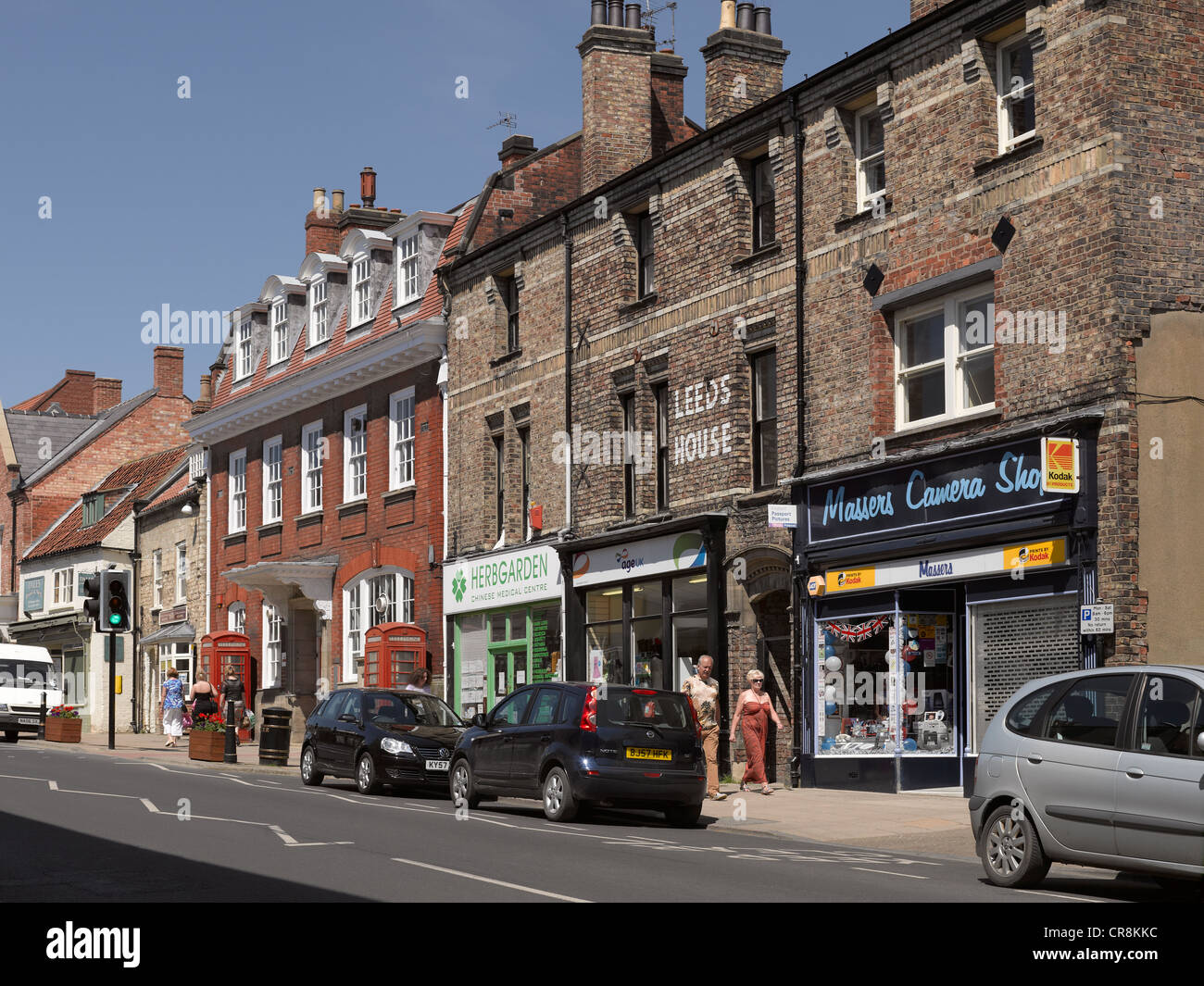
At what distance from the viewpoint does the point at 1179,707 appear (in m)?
10.9

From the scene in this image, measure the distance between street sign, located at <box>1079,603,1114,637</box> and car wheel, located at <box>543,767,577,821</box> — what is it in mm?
5832

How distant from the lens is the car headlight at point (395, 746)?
21953 mm

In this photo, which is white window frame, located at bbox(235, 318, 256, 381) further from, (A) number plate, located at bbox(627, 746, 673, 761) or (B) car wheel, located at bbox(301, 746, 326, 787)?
(A) number plate, located at bbox(627, 746, 673, 761)

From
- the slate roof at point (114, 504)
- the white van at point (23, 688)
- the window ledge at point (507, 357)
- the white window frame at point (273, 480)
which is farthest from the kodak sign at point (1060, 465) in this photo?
the slate roof at point (114, 504)

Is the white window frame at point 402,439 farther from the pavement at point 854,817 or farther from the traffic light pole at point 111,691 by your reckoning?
the pavement at point 854,817

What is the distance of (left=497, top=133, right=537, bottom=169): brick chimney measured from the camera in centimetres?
3494

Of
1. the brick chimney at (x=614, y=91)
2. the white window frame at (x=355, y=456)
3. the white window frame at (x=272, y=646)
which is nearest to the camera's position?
the brick chimney at (x=614, y=91)

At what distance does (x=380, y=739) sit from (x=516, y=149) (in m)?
16.9

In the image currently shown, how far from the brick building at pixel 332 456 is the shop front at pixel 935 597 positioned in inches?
497

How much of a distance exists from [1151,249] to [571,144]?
702 inches

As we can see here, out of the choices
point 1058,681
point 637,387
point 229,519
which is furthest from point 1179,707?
point 229,519

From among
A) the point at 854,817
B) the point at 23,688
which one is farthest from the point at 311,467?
the point at 854,817

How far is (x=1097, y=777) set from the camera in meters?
11.2

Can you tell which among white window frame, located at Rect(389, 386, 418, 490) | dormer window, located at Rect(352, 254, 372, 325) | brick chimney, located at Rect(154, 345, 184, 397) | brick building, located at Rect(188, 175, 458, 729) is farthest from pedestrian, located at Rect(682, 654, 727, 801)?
brick chimney, located at Rect(154, 345, 184, 397)
